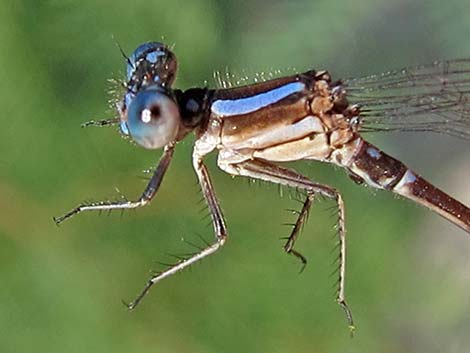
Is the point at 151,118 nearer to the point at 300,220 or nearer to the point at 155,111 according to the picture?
the point at 155,111

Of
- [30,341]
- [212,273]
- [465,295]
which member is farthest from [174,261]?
[465,295]

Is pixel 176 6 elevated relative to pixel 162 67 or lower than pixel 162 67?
elevated

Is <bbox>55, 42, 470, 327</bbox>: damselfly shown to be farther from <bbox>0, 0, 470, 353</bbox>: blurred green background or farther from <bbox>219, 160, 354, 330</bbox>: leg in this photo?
<bbox>0, 0, 470, 353</bbox>: blurred green background

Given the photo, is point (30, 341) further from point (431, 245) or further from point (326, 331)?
point (431, 245)

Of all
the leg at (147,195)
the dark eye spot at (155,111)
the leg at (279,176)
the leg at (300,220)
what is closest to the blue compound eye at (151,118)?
the dark eye spot at (155,111)

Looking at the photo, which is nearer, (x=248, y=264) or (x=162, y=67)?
(x=162, y=67)

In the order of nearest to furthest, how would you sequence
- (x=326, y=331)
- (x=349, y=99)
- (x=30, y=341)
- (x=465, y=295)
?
(x=349, y=99), (x=30, y=341), (x=326, y=331), (x=465, y=295)

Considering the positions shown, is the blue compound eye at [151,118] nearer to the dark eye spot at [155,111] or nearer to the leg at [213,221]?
the dark eye spot at [155,111]
